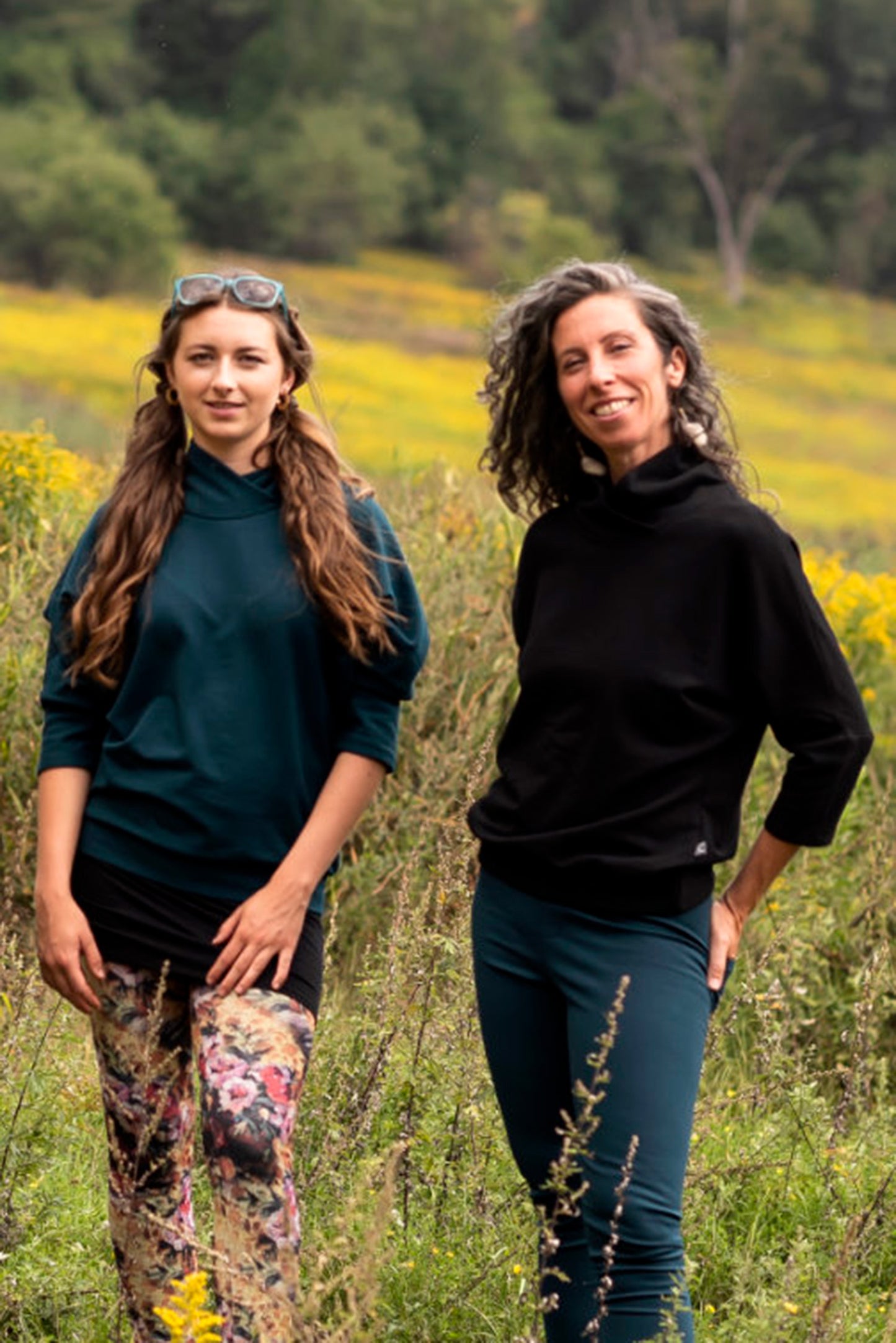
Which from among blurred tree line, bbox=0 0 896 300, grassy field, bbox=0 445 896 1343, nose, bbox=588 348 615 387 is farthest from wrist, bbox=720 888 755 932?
blurred tree line, bbox=0 0 896 300

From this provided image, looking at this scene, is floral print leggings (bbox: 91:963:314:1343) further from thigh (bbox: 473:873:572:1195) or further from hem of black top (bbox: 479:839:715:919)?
hem of black top (bbox: 479:839:715:919)

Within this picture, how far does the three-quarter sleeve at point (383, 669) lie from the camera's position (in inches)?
117

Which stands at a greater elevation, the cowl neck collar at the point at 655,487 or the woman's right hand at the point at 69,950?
the cowl neck collar at the point at 655,487

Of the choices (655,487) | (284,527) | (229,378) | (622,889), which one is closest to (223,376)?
(229,378)

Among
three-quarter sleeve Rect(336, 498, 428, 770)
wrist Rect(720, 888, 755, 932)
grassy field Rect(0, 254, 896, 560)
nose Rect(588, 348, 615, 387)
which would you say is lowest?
grassy field Rect(0, 254, 896, 560)

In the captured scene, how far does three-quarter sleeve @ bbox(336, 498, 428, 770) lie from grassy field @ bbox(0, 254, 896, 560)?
695cm

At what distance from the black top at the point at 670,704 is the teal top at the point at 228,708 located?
0.29 metres

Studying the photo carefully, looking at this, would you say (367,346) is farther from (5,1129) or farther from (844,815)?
(5,1129)

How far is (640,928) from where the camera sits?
279 cm

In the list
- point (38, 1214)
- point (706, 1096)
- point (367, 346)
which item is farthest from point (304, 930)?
point (367, 346)

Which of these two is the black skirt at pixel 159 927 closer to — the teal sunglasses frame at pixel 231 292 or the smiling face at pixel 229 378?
the smiling face at pixel 229 378

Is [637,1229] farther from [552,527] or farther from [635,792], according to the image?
[552,527]

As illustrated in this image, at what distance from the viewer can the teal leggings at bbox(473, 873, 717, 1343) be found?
2.68 metres

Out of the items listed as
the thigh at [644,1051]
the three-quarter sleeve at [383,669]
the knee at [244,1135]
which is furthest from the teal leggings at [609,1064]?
the knee at [244,1135]
